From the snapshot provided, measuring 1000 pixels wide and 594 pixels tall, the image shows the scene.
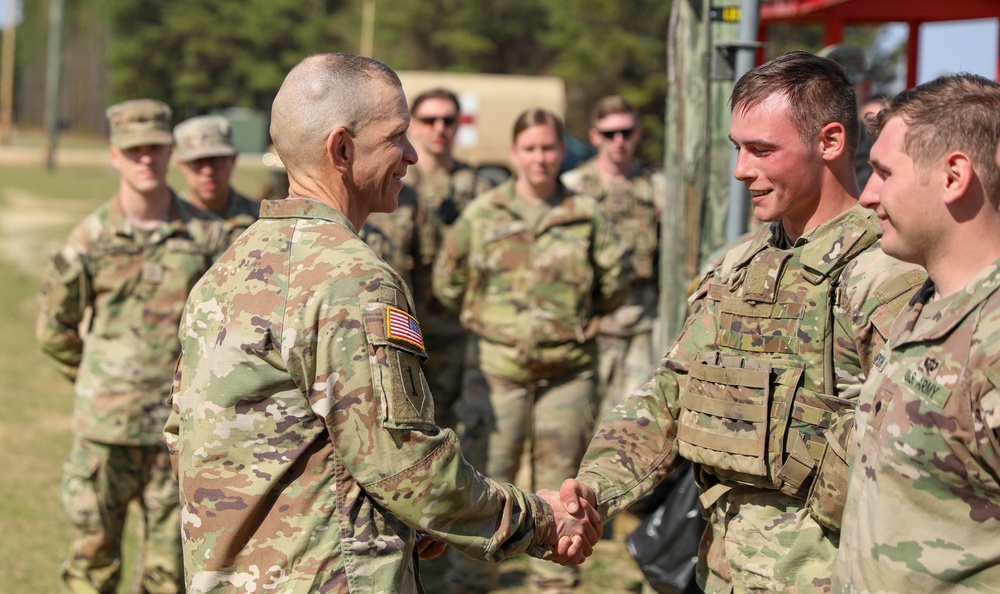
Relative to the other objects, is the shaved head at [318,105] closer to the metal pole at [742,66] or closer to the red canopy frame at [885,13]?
the metal pole at [742,66]

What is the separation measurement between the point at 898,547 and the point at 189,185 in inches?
183

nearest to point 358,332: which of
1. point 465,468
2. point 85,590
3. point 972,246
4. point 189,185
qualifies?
point 465,468

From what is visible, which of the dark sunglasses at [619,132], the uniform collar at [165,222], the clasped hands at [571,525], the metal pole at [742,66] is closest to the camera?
the clasped hands at [571,525]

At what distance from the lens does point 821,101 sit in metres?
2.91

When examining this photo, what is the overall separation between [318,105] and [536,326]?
319 cm

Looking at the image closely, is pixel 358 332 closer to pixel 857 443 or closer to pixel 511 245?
pixel 857 443

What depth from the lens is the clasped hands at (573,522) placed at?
301cm

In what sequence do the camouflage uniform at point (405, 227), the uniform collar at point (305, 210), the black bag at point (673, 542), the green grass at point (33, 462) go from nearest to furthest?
the uniform collar at point (305, 210)
the black bag at point (673, 542)
the green grass at point (33, 462)
the camouflage uniform at point (405, 227)

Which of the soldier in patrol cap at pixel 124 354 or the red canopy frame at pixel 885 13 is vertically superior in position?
the red canopy frame at pixel 885 13

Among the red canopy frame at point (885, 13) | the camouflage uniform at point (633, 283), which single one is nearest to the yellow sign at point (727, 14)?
the red canopy frame at point (885, 13)

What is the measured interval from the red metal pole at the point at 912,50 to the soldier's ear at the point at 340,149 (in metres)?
5.94

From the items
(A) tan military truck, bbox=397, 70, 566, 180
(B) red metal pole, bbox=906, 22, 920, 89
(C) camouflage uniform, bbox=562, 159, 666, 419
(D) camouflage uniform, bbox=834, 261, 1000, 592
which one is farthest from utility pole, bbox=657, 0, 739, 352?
(A) tan military truck, bbox=397, 70, 566, 180

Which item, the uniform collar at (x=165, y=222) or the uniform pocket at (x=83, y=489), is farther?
the uniform collar at (x=165, y=222)

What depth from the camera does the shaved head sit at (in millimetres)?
2658
